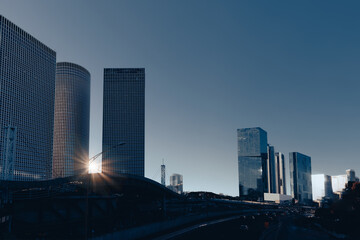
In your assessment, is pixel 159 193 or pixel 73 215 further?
pixel 159 193

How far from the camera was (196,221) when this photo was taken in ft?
412

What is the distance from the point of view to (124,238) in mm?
67438

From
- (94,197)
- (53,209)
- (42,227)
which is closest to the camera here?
(42,227)

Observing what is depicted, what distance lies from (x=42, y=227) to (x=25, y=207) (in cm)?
704

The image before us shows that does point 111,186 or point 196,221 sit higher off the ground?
point 111,186

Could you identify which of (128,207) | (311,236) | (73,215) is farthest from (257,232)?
(128,207)

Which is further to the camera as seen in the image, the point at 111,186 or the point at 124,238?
the point at 111,186

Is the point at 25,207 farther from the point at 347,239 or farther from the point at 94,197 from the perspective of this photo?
the point at 347,239

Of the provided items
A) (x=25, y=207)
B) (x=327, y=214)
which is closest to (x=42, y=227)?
(x=25, y=207)

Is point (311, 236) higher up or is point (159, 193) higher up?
point (159, 193)

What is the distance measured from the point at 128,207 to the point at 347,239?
3431 inches

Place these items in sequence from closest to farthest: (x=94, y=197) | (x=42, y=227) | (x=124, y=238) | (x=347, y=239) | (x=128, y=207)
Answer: (x=124, y=238), (x=347, y=239), (x=42, y=227), (x=94, y=197), (x=128, y=207)

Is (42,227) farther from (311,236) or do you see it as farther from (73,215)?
(311,236)

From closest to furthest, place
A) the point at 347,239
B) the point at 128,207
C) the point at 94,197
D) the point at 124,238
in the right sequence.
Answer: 1. the point at 124,238
2. the point at 347,239
3. the point at 94,197
4. the point at 128,207
